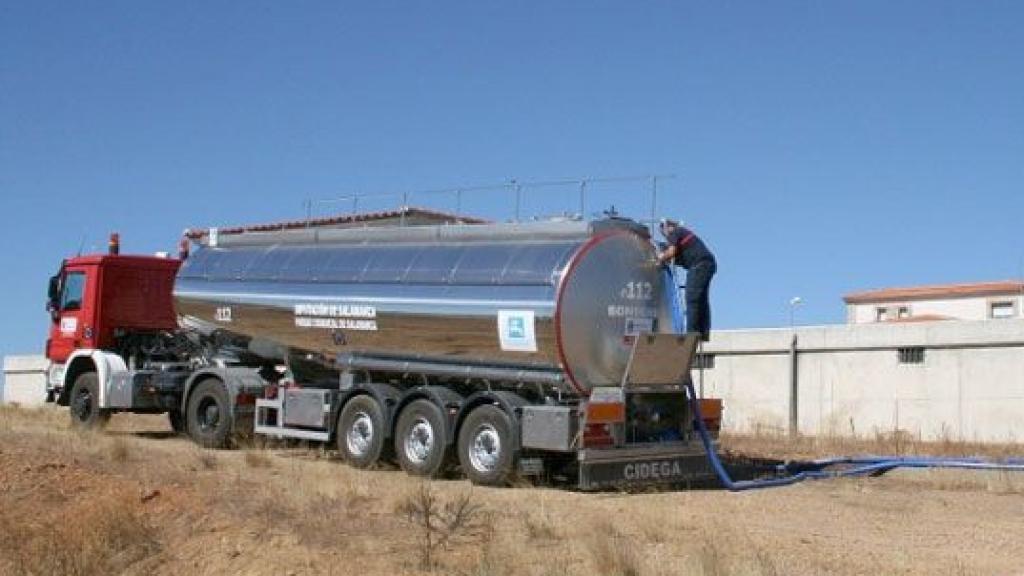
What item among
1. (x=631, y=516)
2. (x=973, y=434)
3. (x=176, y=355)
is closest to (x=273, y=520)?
(x=631, y=516)

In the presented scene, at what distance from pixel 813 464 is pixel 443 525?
895 cm

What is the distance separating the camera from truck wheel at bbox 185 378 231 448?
64.7 ft

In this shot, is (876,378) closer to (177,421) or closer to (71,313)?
(177,421)

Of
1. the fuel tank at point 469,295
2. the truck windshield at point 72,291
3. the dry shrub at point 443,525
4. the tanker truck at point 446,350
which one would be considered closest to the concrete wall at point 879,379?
the tanker truck at point 446,350

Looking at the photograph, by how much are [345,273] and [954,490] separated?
9.00 m

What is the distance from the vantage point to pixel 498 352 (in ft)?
51.1

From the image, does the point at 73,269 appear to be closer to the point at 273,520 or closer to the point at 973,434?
the point at 273,520

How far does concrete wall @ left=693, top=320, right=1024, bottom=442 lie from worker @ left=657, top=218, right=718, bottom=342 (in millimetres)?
11242

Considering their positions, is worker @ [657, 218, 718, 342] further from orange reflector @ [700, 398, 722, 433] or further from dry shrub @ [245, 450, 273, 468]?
dry shrub @ [245, 450, 273, 468]

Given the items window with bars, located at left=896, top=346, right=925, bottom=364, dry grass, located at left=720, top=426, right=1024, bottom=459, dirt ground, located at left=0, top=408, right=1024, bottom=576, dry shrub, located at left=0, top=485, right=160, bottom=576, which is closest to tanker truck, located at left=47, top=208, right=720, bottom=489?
dirt ground, located at left=0, top=408, right=1024, bottom=576

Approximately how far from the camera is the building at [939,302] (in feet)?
225

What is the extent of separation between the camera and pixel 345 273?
17.9m

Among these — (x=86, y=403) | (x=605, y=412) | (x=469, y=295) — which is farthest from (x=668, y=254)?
(x=86, y=403)

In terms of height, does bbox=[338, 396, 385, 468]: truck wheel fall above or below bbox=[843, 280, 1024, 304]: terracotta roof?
below
